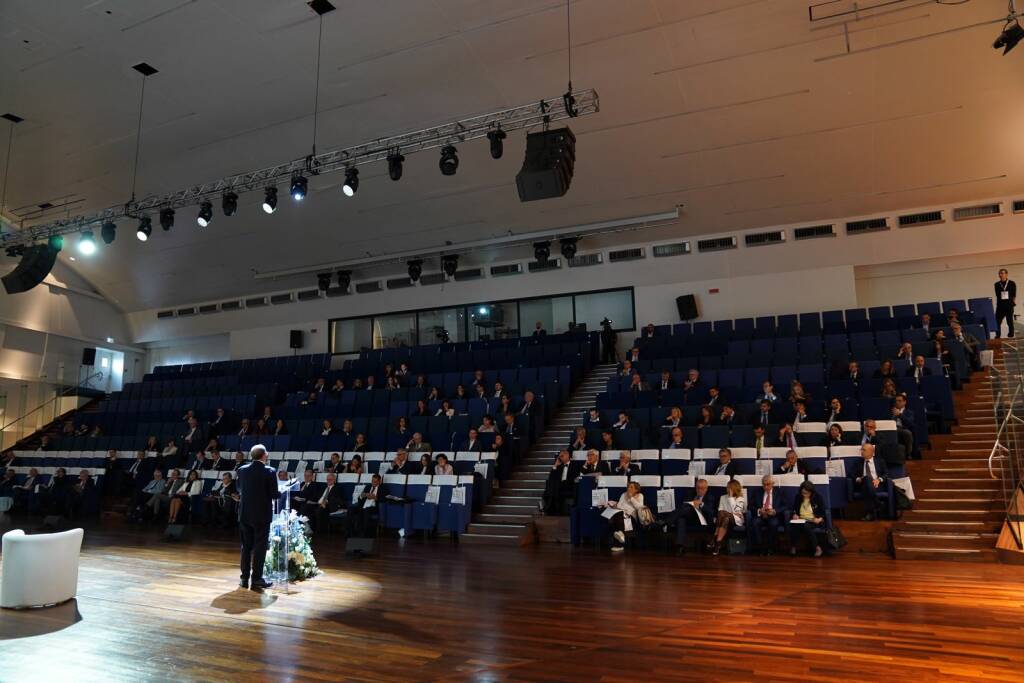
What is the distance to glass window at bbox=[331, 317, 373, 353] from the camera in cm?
1720

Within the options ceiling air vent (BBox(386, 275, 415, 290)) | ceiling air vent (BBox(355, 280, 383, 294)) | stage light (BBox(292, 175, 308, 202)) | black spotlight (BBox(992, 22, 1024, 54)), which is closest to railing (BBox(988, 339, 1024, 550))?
black spotlight (BBox(992, 22, 1024, 54))

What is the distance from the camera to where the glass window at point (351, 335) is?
677 inches

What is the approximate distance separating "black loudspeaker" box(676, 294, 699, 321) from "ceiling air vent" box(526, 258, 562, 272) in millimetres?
2806

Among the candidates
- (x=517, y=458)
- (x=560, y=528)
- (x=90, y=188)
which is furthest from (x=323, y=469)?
(x=90, y=188)

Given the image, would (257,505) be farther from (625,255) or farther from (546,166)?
(625,255)

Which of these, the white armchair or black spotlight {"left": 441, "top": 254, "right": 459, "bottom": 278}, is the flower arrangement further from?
black spotlight {"left": 441, "top": 254, "right": 459, "bottom": 278}

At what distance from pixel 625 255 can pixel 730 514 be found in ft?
25.8

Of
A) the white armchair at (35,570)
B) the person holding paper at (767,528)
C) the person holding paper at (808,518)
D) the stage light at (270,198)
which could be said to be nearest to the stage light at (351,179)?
the stage light at (270,198)

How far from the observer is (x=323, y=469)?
10.3 m

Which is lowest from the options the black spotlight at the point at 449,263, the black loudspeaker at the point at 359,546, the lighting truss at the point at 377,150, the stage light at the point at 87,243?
the black loudspeaker at the point at 359,546

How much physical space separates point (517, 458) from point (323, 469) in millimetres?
2969

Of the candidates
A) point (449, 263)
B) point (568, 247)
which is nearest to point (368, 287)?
point (449, 263)

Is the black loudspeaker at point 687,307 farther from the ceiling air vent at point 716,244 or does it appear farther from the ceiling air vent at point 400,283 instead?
the ceiling air vent at point 400,283

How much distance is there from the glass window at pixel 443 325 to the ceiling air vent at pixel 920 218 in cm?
924
